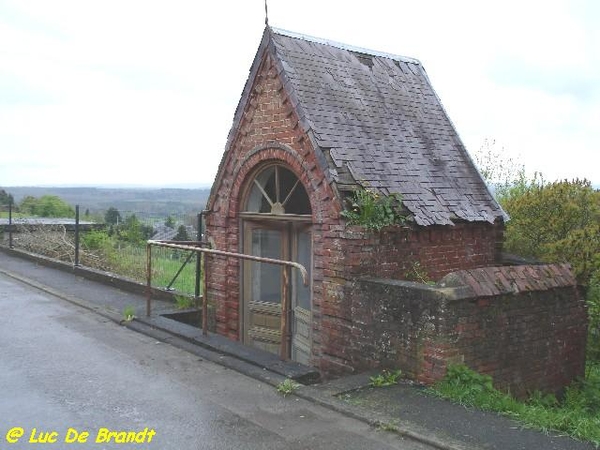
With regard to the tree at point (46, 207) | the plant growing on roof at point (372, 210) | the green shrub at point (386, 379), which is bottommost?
the green shrub at point (386, 379)

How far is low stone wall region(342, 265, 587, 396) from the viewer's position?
643 cm

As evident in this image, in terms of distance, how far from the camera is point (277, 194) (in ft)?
30.0

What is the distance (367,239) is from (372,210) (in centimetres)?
38

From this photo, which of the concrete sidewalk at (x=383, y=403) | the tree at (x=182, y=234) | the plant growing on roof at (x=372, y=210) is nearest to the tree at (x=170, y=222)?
the tree at (x=182, y=234)

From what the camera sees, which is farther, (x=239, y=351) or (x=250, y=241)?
(x=250, y=241)

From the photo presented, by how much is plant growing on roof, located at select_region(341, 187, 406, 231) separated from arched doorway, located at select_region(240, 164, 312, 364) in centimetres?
110

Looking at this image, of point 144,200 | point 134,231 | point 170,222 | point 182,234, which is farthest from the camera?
point 144,200

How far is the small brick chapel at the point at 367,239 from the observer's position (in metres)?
6.79

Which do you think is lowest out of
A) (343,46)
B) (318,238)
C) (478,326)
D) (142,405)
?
(142,405)

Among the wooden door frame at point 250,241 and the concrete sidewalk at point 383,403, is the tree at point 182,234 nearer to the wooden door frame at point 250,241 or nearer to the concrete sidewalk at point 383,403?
the concrete sidewalk at point 383,403

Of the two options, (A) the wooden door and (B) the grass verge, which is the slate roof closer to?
(A) the wooden door

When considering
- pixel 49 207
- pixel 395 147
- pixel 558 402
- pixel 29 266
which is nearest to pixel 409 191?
pixel 395 147

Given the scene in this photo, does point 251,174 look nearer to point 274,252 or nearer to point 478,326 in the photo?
point 274,252

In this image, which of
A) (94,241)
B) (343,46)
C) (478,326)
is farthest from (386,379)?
(94,241)
